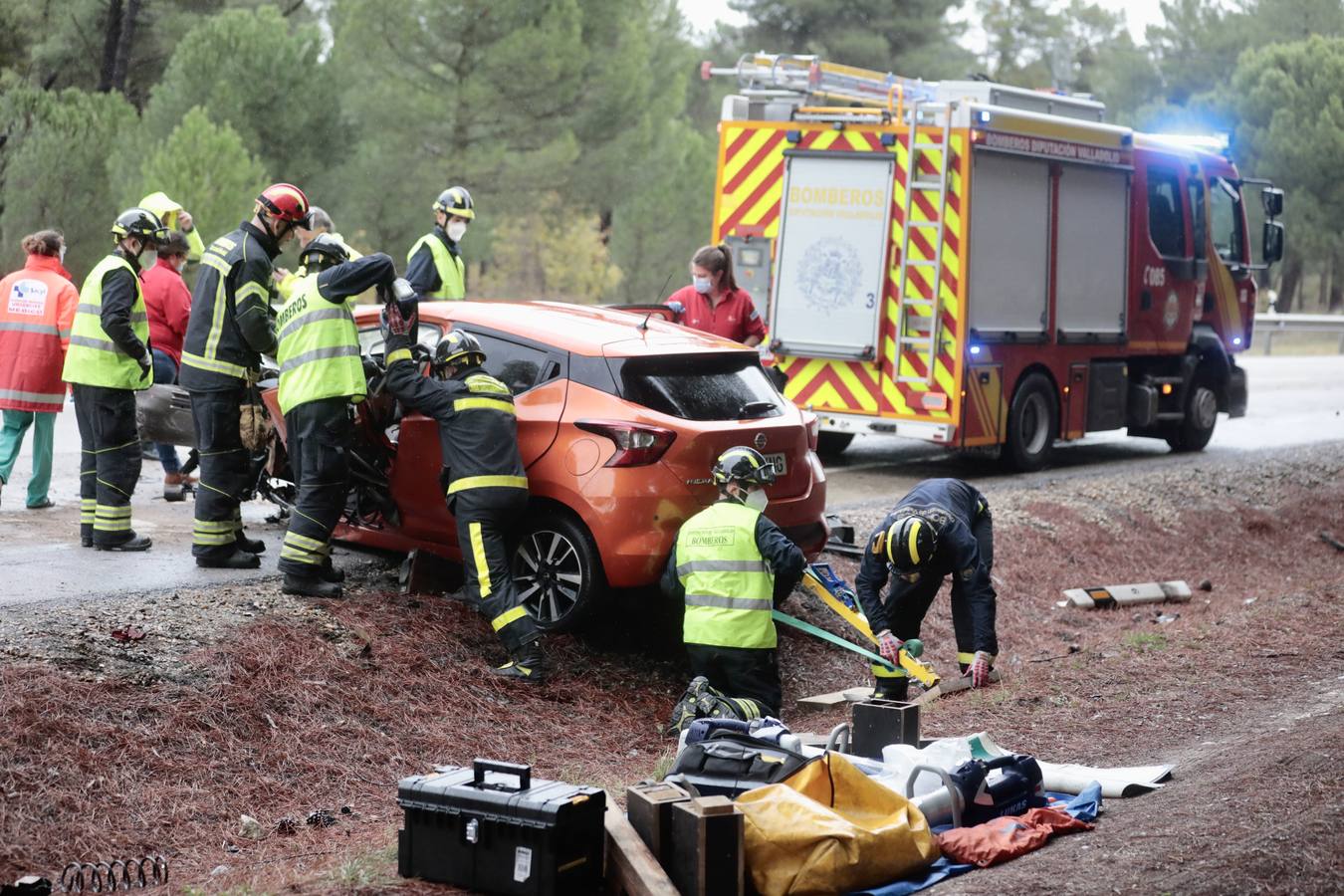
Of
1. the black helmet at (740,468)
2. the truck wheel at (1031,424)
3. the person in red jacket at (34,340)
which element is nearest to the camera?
the black helmet at (740,468)

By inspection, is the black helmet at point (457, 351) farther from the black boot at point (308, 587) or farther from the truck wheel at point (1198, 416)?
the truck wheel at point (1198, 416)

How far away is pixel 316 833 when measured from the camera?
587 centimetres

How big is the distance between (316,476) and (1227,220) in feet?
37.3

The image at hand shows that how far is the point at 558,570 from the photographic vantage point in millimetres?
7801

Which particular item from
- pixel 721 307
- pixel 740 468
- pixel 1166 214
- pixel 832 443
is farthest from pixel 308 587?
pixel 1166 214

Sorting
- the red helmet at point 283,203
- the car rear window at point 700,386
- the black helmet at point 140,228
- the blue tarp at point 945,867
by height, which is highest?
the red helmet at point 283,203

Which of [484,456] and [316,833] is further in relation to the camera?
[484,456]

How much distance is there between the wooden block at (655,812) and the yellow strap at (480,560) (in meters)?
2.25

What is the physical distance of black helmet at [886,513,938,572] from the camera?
7.32 metres

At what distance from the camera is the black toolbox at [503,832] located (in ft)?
16.2

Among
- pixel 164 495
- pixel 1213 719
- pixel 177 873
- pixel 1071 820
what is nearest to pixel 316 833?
pixel 177 873

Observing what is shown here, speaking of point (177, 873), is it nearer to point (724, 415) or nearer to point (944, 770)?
point (944, 770)

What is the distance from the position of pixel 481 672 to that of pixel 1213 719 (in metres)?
3.43

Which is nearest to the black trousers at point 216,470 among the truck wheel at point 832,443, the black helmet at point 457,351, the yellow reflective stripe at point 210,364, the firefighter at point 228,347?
the firefighter at point 228,347
